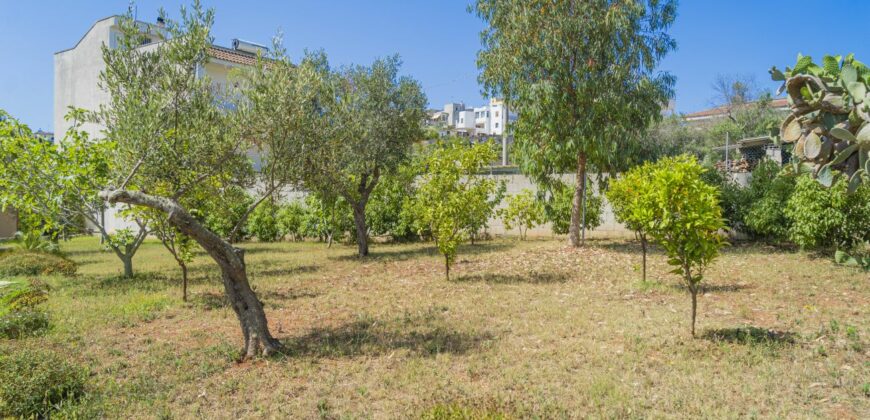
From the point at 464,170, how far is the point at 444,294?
129 inches

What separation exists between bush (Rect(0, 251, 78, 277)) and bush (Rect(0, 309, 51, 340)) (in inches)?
246

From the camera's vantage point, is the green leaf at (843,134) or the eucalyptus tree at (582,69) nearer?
the green leaf at (843,134)

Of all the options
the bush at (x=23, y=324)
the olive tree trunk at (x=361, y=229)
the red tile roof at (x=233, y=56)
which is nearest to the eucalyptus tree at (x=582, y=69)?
the olive tree trunk at (x=361, y=229)

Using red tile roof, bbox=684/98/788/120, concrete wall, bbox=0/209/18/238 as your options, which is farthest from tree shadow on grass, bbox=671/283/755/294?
red tile roof, bbox=684/98/788/120

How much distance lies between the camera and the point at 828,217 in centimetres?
1179

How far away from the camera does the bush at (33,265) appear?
13.0 m

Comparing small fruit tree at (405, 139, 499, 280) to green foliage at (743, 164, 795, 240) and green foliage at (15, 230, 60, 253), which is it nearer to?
green foliage at (743, 164, 795, 240)

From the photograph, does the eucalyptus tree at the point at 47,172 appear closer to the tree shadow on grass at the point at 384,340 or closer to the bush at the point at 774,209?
the tree shadow on grass at the point at 384,340

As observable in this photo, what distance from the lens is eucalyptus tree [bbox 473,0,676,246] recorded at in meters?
13.7

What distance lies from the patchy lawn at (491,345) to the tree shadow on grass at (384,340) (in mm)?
40

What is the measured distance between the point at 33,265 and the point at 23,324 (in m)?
7.36

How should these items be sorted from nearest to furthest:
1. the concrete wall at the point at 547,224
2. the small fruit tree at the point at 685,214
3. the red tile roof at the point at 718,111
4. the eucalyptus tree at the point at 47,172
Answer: the small fruit tree at the point at 685,214, the eucalyptus tree at the point at 47,172, the concrete wall at the point at 547,224, the red tile roof at the point at 718,111

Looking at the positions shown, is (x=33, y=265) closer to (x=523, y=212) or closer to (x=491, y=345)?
(x=491, y=345)

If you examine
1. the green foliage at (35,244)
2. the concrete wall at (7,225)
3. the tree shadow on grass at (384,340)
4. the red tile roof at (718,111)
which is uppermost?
the red tile roof at (718,111)
